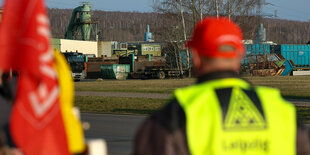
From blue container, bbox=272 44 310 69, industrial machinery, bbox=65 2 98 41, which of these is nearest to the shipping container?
industrial machinery, bbox=65 2 98 41

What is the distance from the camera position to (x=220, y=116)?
2900mm

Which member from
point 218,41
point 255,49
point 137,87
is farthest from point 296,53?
point 218,41

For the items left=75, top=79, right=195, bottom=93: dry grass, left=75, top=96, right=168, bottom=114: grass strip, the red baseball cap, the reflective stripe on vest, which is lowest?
left=75, top=79, right=195, bottom=93: dry grass

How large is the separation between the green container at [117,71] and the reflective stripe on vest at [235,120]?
5335cm

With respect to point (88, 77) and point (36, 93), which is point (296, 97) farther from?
point (88, 77)

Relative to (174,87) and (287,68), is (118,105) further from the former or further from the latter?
(287,68)

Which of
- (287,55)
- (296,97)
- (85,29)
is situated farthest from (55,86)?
(85,29)

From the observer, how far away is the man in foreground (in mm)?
2834

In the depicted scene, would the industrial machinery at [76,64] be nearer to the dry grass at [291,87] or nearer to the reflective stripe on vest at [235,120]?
the dry grass at [291,87]

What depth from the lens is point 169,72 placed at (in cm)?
5341

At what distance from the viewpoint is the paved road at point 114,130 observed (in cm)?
1181

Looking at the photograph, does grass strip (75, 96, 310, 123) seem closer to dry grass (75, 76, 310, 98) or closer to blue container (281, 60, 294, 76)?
dry grass (75, 76, 310, 98)

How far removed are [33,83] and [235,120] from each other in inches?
49.3

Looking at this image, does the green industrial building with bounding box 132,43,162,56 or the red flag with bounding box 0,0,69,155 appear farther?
the green industrial building with bounding box 132,43,162,56
